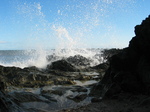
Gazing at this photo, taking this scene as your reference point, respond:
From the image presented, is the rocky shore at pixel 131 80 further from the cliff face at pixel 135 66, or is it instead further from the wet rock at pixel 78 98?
the wet rock at pixel 78 98

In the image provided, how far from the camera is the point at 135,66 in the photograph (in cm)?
713

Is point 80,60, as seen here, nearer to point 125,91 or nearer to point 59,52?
point 59,52

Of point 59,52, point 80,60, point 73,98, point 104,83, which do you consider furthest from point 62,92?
point 59,52

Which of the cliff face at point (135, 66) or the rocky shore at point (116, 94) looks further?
the cliff face at point (135, 66)

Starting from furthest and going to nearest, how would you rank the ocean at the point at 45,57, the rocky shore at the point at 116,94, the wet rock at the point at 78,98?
the ocean at the point at 45,57 → the wet rock at the point at 78,98 → the rocky shore at the point at 116,94

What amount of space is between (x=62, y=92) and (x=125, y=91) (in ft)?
10.7

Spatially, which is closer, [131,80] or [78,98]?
[131,80]


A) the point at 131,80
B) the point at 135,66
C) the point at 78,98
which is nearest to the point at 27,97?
the point at 78,98

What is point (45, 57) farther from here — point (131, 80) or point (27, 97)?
point (131, 80)

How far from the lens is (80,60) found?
1081 inches

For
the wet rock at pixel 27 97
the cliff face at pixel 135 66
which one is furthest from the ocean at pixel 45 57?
the cliff face at pixel 135 66

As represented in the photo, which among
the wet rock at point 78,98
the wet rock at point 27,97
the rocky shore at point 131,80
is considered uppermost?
the rocky shore at point 131,80

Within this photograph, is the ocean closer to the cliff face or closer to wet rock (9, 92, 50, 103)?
wet rock (9, 92, 50, 103)

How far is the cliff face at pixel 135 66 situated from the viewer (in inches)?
244
